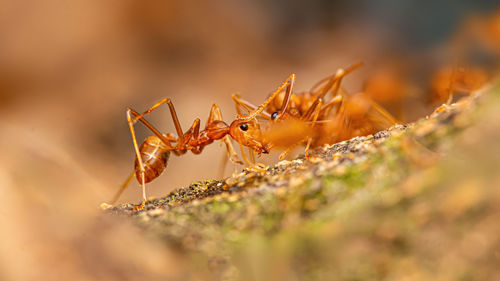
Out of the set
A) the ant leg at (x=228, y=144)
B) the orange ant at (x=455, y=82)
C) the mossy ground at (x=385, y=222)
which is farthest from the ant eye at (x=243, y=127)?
the orange ant at (x=455, y=82)

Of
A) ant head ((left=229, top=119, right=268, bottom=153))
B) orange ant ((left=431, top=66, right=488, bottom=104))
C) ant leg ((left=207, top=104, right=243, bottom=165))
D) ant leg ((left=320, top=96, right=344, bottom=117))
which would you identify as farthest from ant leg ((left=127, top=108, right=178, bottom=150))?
orange ant ((left=431, top=66, right=488, bottom=104))

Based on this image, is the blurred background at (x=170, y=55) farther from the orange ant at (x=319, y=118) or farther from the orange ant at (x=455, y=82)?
the orange ant at (x=319, y=118)

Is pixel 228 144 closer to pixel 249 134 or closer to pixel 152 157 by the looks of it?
pixel 249 134

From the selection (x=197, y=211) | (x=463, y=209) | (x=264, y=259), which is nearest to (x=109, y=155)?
(x=197, y=211)

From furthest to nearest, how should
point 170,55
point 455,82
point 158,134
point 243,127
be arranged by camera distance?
point 170,55 < point 455,82 < point 158,134 < point 243,127

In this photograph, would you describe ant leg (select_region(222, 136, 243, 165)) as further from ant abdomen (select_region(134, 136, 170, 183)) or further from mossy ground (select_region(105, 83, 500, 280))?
mossy ground (select_region(105, 83, 500, 280))

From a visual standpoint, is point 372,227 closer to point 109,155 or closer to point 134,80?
point 109,155

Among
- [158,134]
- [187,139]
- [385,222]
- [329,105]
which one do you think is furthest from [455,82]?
[385,222]
